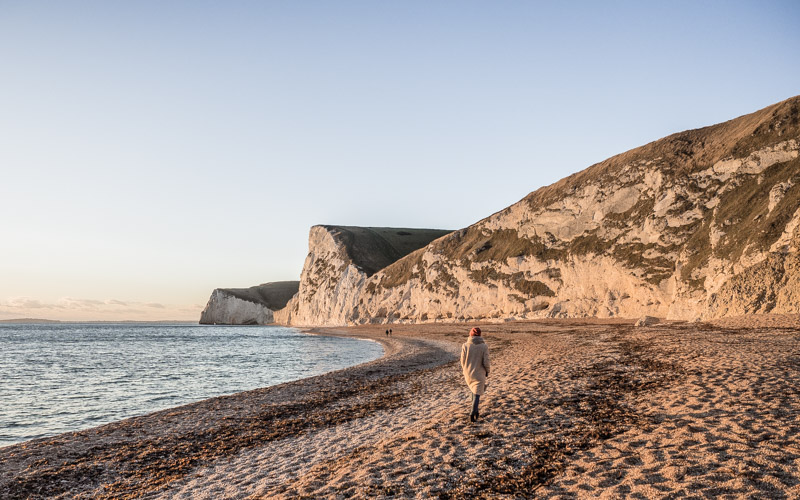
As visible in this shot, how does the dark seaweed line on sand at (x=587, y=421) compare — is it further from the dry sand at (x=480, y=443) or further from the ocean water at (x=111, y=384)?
the ocean water at (x=111, y=384)

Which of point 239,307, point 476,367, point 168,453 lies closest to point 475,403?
point 476,367

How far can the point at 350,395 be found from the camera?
59.2 ft

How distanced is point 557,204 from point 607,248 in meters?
13.9

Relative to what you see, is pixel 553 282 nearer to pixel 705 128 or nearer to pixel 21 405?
pixel 705 128

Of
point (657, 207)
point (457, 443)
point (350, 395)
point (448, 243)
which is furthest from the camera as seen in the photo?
point (448, 243)

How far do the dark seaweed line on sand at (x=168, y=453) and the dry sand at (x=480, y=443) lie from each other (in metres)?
0.05

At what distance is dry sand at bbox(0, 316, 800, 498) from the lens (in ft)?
24.6

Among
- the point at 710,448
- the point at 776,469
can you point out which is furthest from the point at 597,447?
the point at 776,469

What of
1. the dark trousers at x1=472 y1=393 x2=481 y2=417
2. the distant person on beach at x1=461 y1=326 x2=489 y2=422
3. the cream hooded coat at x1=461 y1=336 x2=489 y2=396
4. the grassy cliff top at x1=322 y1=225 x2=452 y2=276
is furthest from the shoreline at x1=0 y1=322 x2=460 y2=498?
the grassy cliff top at x1=322 y1=225 x2=452 y2=276

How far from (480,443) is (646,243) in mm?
54860

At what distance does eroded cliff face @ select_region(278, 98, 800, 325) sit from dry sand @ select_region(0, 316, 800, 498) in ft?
80.4

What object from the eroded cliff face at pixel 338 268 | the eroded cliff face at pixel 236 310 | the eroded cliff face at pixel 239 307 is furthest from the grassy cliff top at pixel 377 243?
the eroded cliff face at pixel 236 310

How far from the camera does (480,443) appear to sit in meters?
9.66

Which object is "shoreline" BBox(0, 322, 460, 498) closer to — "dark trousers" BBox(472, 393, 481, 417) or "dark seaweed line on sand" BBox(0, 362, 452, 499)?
"dark seaweed line on sand" BBox(0, 362, 452, 499)
